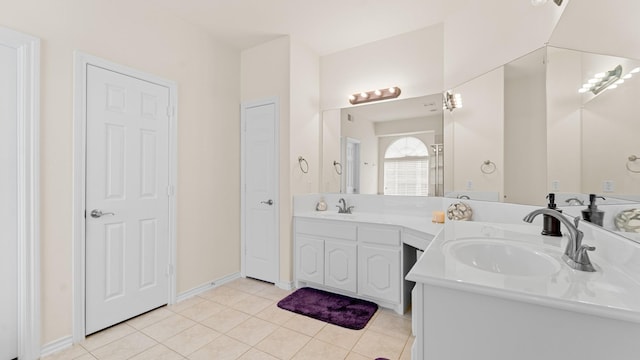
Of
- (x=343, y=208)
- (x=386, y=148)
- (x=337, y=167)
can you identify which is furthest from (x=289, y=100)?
(x=343, y=208)

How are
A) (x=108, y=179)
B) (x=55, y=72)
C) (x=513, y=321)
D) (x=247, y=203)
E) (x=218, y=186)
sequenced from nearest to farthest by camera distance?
(x=513, y=321) < (x=55, y=72) < (x=108, y=179) < (x=218, y=186) < (x=247, y=203)

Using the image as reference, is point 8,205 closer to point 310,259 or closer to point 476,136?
point 310,259

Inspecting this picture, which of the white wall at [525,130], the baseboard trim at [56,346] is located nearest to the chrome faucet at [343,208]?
the white wall at [525,130]

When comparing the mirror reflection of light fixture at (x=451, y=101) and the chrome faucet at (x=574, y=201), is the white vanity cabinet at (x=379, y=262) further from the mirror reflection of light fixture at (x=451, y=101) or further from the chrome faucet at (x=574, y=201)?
the mirror reflection of light fixture at (x=451, y=101)

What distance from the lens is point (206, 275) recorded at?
112 inches

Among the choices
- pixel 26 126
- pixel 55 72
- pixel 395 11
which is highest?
pixel 395 11

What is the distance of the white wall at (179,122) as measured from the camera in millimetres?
1807

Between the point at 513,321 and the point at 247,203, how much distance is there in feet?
9.39

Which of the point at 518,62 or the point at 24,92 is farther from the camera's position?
the point at 518,62

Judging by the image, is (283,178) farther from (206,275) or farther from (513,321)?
(513,321)

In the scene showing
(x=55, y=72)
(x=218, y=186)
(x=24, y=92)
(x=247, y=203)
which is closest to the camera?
(x=24, y=92)

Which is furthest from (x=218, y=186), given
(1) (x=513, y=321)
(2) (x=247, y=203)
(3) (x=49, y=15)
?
(1) (x=513, y=321)

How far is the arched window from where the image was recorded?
271 cm

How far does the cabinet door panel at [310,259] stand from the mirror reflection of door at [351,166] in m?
0.75
